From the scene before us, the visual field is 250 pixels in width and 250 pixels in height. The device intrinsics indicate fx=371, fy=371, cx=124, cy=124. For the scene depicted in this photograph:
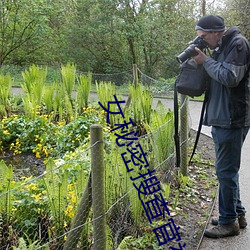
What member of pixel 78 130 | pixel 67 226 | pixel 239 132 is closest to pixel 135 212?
pixel 67 226

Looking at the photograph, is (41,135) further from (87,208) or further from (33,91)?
(87,208)

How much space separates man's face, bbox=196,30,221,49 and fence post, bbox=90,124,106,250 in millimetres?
1284

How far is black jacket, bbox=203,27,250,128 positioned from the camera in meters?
2.83

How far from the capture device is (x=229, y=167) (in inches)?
122

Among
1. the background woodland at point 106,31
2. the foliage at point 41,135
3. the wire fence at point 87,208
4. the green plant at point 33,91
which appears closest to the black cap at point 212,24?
the wire fence at point 87,208

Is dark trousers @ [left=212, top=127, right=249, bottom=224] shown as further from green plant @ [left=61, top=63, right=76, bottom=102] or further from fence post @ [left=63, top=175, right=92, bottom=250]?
green plant @ [left=61, top=63, right=76, bottom=102]

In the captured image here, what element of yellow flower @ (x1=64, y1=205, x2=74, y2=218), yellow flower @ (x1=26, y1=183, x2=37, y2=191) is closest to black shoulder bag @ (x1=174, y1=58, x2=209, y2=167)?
yellow flower @ (x1=64, y1=205, x2=74, y2=218)

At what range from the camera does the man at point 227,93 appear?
2844 millimetres

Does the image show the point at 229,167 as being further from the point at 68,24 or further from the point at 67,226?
the point at 68,24

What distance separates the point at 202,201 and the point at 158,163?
0.66 metres

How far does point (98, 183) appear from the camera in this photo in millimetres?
A: 2381

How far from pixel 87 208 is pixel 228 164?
1.31 metres

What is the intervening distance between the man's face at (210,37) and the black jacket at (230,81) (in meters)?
0.07

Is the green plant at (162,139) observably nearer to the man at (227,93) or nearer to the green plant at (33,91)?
the man at (227,93)
